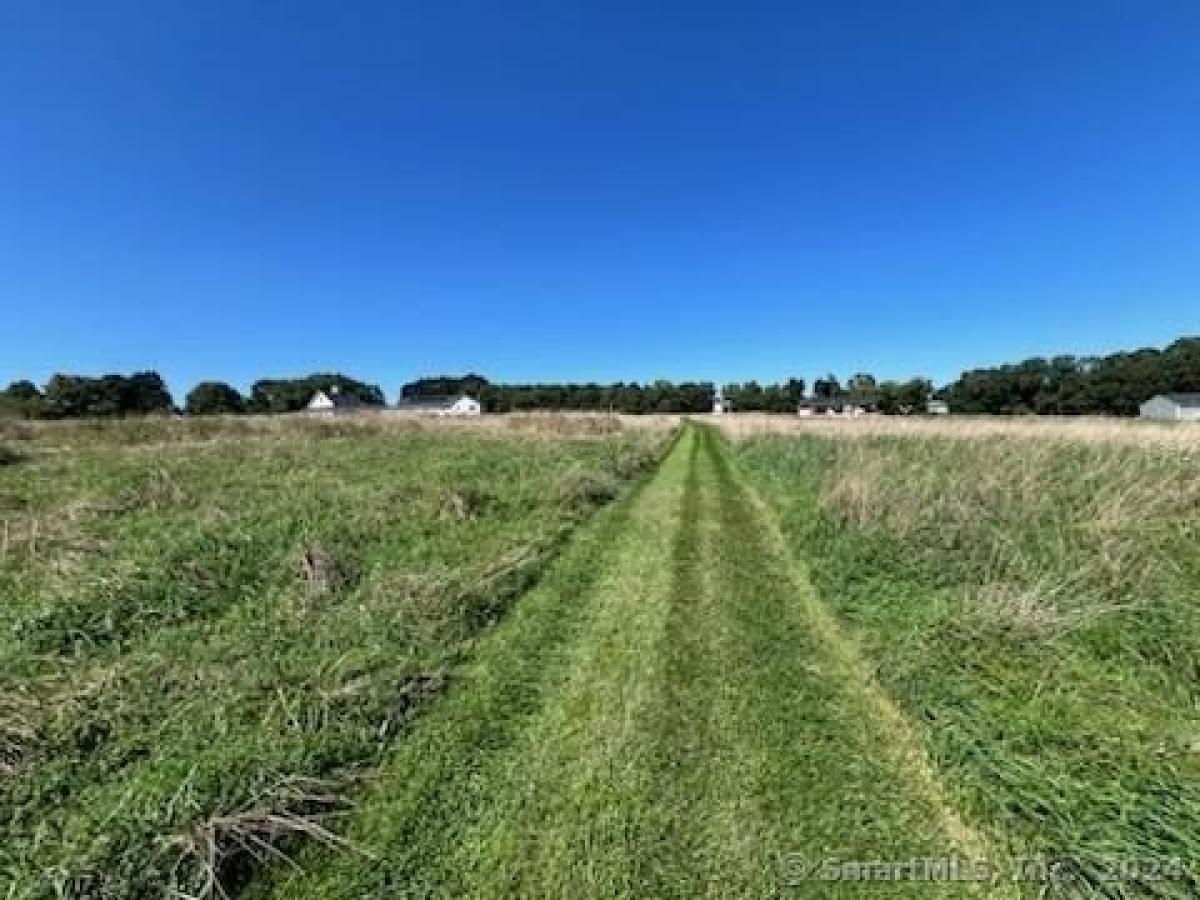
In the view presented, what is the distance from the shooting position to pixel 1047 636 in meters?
5.21

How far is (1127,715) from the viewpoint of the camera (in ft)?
14.0

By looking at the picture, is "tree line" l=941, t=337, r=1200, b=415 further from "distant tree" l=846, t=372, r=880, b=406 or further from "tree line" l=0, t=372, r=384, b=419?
"tree line" l=0, t=372, r=384, b=419

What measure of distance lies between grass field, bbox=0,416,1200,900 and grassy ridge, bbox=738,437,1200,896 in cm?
3

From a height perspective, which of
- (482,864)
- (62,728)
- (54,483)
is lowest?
(482,864)

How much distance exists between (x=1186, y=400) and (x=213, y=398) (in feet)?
420

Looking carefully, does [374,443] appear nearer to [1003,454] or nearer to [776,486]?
[776,486]

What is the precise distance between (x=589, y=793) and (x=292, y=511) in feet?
24.4

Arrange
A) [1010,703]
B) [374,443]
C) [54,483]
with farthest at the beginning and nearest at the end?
1. [374,443]
2. [54,483]
3. [1010,703]

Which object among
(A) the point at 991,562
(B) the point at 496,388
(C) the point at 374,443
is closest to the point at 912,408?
(B) the point at 496,388

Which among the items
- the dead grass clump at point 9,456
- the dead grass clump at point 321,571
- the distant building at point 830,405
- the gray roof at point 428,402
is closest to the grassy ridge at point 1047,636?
the dead grass clump at point 321,571

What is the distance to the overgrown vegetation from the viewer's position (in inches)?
131

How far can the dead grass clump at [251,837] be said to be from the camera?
3.06 m

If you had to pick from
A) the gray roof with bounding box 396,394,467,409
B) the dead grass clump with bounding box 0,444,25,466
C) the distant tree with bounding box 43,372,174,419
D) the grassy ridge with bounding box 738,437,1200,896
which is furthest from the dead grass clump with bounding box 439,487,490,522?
the gray roof with bounding box 396,394,467,409

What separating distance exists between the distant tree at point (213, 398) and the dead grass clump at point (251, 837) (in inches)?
4287
